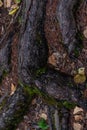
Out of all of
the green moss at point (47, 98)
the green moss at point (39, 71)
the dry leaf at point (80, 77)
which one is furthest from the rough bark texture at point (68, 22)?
the green moss at point (47, 98)

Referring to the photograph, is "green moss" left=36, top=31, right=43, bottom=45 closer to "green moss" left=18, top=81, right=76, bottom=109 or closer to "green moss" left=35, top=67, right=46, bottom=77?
"green moss" left=35, top=67, right=46, bottom=77

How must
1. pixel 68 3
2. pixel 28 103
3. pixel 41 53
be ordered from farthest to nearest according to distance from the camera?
pixel 28 103 < pixel 41 53 < pixel 68 3

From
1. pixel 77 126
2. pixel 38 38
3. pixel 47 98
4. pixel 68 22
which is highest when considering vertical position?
pixel 68 22

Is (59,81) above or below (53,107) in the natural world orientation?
above

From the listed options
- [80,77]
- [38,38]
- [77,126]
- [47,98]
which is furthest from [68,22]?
[77,126]

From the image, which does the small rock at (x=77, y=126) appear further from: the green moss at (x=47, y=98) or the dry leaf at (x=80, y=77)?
the dry leaf at (x=80, y=77)

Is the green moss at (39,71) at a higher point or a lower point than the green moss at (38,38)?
lower

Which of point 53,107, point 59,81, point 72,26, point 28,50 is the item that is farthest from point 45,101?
point 72,26

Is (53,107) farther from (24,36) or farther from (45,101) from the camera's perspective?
(24,36)

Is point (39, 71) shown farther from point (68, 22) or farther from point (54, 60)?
point (68, 22)

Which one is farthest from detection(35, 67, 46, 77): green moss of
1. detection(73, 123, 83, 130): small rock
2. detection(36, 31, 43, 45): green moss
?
detection(73, 123, 83, 130): small rock

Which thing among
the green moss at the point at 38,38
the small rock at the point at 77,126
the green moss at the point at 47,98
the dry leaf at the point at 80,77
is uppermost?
the green moss at the point at 38,38
